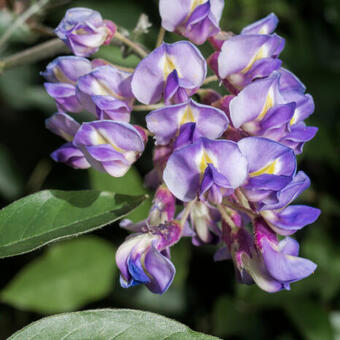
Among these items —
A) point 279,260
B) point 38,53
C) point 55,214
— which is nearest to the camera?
point 279,260

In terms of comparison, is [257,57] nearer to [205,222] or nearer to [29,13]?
[205,222]

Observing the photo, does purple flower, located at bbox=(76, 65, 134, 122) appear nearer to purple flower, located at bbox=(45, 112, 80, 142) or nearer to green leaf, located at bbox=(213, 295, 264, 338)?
purple flower, located at bbox=(45, 112, 80, 142)

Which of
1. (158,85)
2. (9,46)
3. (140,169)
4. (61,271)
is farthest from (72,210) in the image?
(9,46)

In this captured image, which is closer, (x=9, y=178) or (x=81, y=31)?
(x=81, y=31)

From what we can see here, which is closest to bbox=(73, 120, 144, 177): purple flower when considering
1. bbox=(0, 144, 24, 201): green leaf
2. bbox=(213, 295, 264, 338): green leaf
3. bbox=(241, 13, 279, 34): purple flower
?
bbox=(241, 13, 279, 34): purple flower

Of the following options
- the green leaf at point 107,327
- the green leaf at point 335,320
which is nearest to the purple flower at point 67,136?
the green leaf at point 107,327

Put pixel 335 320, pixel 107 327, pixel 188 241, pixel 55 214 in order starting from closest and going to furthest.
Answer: pixel 107 327 < pixel 55 214 < pixel 188 241 < pixel 335 320

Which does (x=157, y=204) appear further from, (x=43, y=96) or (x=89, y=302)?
(x=43, y=96)

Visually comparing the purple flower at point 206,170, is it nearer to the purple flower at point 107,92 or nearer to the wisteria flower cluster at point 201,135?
the wisteria flower cluster at point 201,135

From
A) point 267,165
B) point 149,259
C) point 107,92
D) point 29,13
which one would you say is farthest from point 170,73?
point 29,13
